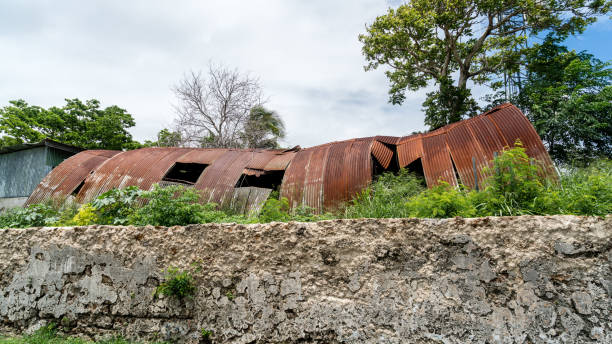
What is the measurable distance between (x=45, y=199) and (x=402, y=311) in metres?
10.4

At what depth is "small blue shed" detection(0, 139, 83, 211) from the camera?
14609mm

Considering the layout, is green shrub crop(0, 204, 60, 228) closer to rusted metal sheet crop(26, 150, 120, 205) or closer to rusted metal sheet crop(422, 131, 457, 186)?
rusted metal sheet crop(26, 150, 120, 205)

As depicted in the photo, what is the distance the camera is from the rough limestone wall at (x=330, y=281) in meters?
2.57

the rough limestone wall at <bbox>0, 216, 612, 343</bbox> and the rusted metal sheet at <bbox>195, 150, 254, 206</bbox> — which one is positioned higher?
the rusted metal sheet at <bbox>195, 150, 254, 206</bbox>

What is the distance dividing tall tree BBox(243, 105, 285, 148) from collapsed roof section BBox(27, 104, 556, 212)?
1082 centimetres

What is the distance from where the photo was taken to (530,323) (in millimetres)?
2559

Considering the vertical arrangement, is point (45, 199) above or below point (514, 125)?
below

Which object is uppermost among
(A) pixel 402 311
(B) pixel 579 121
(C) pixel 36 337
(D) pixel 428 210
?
(B) pixel 579 121

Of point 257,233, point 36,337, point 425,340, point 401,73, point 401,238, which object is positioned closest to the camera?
point 425,340

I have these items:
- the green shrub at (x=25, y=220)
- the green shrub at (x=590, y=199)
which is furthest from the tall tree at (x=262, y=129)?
the green shrub at (x=590, y=199)

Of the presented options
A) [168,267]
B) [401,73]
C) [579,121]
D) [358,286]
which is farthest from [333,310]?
[401,73]

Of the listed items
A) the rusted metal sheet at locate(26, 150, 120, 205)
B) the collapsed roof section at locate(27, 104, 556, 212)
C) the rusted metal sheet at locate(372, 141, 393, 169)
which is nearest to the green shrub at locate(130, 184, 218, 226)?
the collapsed roof section at locate(27, 104, 556, 212)

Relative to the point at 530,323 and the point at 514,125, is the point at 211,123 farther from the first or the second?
the point at 530,323

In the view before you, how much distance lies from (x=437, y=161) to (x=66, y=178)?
34.1 feet
